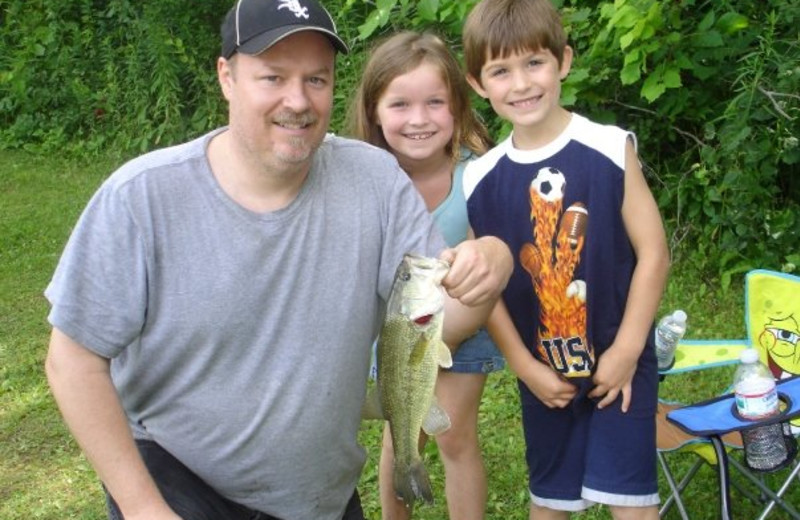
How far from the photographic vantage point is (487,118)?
7.12 meters

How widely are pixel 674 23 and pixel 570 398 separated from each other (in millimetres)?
3479

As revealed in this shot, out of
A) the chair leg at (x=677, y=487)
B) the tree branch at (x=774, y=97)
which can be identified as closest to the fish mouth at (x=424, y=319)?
the chair leg at (x=677, y=487)

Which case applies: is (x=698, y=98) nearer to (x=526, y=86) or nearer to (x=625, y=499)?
(x=526, y=86)

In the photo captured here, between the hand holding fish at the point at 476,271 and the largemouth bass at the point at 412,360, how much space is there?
0.16ft

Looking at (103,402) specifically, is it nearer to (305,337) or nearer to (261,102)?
(305,337)

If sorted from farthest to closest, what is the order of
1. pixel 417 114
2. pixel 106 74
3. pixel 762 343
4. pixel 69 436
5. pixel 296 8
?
pixel 106 74
pixel 69 436
pixel 762 343
pixel 417 114
pixel 296 8

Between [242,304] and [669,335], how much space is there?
189 centimetres

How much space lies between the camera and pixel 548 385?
3.26 metres

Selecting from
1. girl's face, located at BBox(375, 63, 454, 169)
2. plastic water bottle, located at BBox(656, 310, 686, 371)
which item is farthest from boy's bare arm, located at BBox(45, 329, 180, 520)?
plastic water bottle, located at BBox(656, 310, 686, 371)

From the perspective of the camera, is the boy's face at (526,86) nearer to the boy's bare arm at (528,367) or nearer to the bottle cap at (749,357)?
the boy's bare arm at (528,367)

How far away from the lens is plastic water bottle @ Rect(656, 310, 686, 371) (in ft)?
13.0

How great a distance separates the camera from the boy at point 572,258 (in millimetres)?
3146

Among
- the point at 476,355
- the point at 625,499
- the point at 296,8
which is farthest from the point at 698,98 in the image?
the point at 296,8

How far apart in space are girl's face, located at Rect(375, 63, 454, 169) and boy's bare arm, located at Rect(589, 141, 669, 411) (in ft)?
2.36
